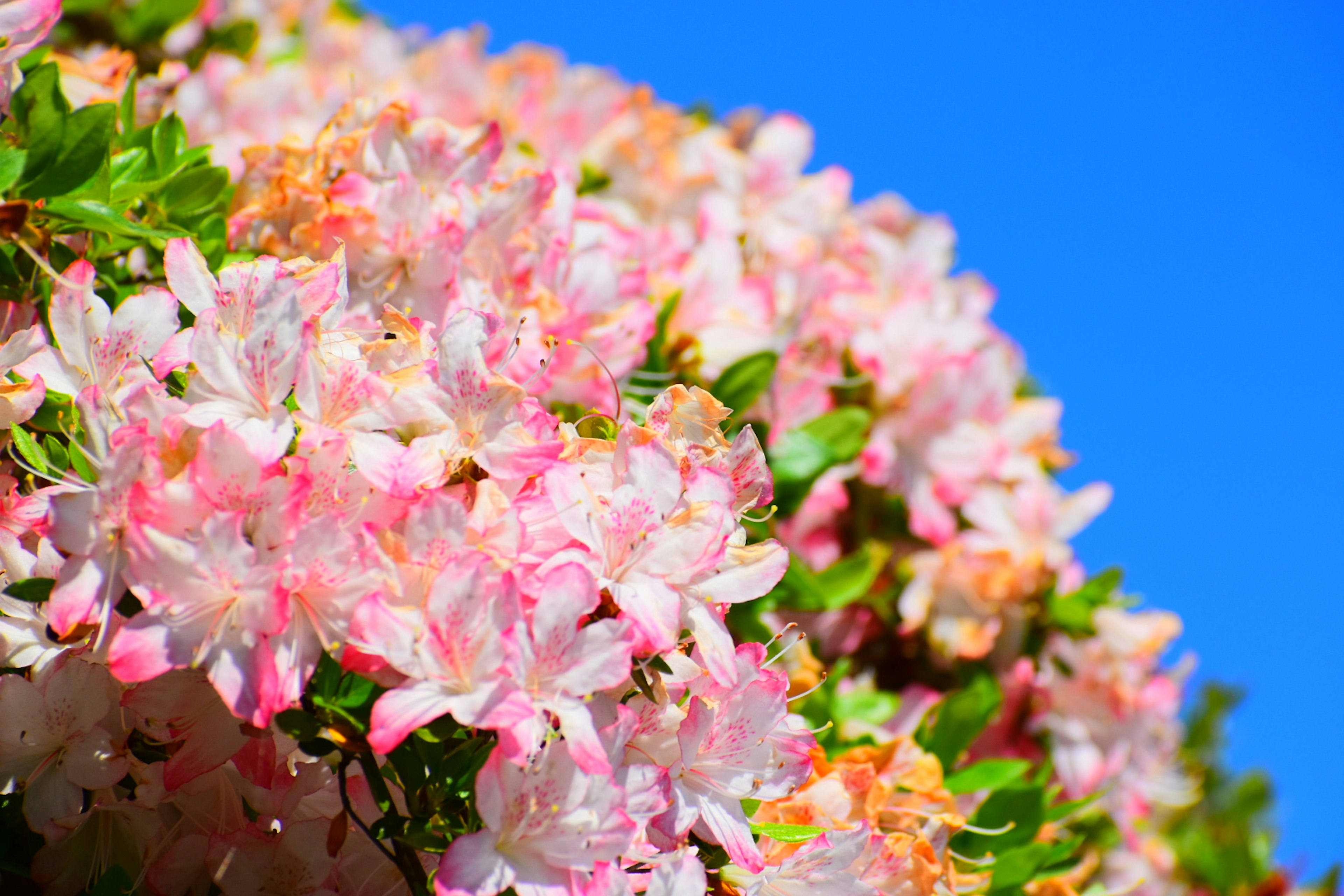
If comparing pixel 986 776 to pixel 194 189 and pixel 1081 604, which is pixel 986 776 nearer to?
pixel 1081 604

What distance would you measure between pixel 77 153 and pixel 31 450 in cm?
45

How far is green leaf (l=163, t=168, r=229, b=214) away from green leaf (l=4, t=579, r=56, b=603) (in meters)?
0.67

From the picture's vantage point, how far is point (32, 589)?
90 centimetres

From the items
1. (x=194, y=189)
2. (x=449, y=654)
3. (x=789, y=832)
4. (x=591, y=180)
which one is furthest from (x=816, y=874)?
(x=591, y=180)

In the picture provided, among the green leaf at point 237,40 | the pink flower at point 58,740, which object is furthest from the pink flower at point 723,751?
the green leaf at point 237,40

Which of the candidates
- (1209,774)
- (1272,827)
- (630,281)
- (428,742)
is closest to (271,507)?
(428,742)

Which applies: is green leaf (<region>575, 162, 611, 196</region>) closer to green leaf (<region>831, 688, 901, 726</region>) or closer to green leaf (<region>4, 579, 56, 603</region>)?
green leaf (<region>831, 688, 901, 726</region>)

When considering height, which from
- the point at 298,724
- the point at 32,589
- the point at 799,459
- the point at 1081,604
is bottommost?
the point at 32,589

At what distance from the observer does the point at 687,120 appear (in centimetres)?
299

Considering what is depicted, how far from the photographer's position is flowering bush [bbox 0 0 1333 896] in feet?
2.74

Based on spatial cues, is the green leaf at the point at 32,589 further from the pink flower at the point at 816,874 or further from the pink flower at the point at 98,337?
the pink flower at the point at 816,874

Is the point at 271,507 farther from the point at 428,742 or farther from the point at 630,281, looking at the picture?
the point at 630,281

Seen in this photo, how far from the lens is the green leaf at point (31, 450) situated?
3.13ft

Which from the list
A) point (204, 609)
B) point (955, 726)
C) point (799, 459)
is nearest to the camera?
point (204, 609)
